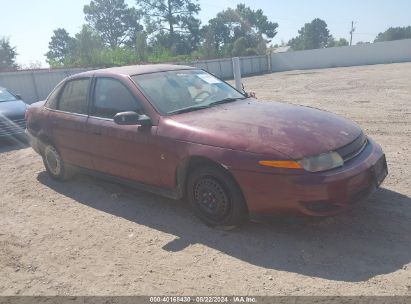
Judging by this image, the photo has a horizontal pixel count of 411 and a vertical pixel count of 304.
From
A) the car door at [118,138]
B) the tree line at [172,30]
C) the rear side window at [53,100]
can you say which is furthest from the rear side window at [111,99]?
the tree line at [172,30]

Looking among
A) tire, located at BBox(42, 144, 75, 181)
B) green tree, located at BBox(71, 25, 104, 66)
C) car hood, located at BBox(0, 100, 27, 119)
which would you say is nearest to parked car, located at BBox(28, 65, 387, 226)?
tire, located at BBox(42, 144, 75, 181)

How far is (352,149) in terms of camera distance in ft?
12.4

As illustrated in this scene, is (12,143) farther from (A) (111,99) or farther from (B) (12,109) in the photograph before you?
(A) (111,99)

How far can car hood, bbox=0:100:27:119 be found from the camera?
9.70m

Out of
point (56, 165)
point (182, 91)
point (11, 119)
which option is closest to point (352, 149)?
point (182, 91)

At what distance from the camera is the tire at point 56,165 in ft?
19.3

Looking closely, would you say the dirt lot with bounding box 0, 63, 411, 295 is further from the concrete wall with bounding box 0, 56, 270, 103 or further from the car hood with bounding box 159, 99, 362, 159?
the concrete wall with bounding box 0, 56, 270, 103

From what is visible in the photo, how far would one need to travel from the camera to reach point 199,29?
62531 millimetres

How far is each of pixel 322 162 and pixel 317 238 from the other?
74cm

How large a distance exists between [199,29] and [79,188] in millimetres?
60040

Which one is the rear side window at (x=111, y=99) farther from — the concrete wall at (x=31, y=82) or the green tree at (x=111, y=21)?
the green tree at (x=111, y=21)

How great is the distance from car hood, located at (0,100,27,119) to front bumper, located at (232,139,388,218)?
790 cm

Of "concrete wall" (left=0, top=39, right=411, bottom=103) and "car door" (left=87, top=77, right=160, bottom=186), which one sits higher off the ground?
"car door" (left=87, top=77, right=160, bottom=186)

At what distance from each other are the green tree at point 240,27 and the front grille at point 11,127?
54.6 m
